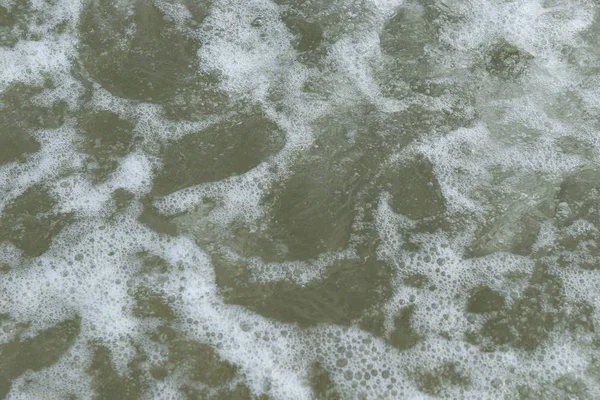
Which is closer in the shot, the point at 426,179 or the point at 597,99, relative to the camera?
the point at 426,179

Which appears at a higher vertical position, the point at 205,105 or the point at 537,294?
the point at 205,105

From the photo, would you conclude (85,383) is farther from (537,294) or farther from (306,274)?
(537,294)

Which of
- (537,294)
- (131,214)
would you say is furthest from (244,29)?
(537,294)

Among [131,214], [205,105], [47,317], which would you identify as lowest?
[47,317]

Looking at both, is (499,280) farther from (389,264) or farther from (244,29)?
(244,29)

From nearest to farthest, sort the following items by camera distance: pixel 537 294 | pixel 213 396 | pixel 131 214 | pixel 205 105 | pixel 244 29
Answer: pixel 213 396, pixel 537 294, pixel 131 214, pixel 205 105, pixel 244 29

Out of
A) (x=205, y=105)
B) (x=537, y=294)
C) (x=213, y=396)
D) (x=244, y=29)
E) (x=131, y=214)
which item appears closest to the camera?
(x=213, y=396)

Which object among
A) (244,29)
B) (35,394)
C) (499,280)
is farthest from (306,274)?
(244,29)
